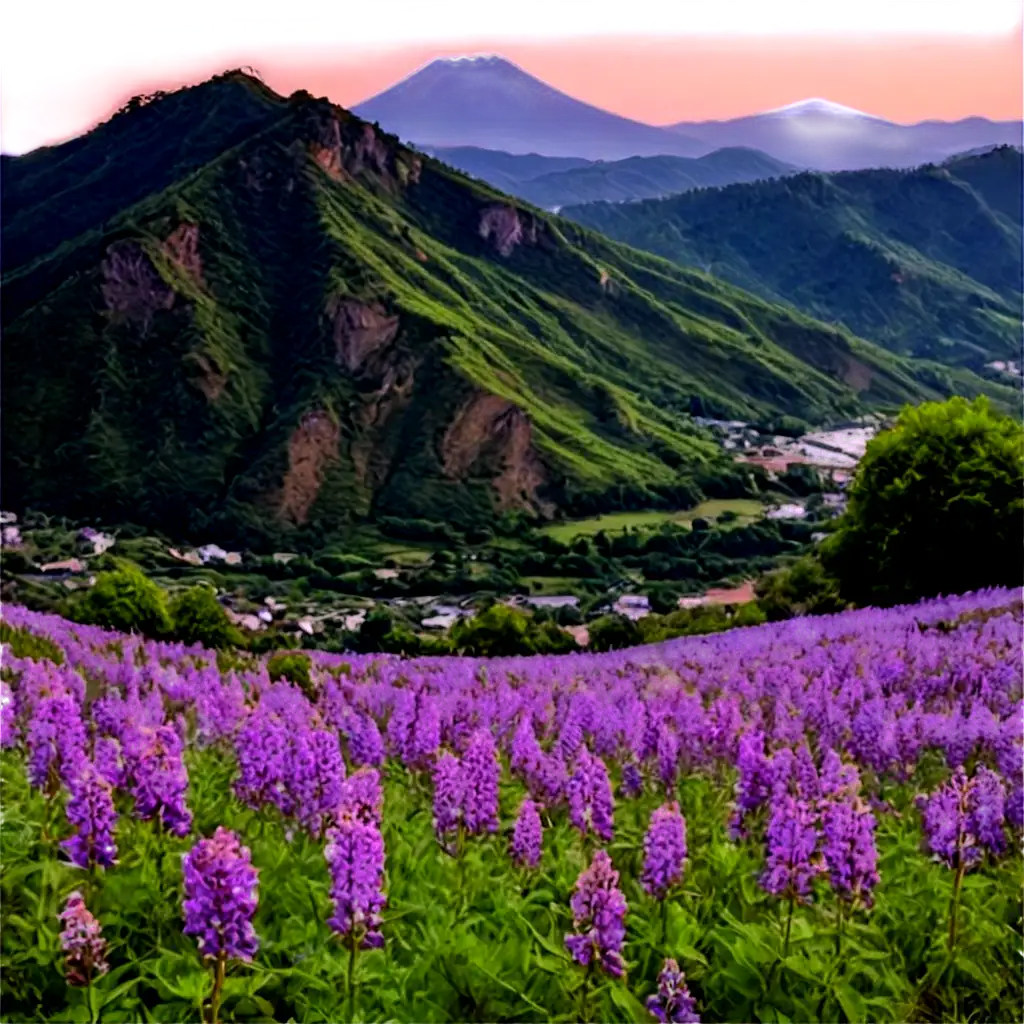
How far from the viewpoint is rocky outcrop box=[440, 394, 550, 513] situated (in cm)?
19125

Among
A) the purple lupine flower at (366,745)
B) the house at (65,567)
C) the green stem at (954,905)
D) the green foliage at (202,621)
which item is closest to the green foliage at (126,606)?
the green foliage at (202,621)

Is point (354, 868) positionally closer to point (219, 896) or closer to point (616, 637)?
point (219, 896)

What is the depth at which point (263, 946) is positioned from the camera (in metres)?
5.77

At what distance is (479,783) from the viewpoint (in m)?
6.68

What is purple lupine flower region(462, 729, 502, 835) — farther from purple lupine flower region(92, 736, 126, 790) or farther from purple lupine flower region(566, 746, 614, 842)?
purple lupine flower region(92, 736, 126, 790)

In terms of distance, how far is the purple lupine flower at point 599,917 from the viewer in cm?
500

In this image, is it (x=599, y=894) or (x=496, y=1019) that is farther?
(x=496, y=1019)

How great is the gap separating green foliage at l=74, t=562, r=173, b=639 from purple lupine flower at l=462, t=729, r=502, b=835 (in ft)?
119

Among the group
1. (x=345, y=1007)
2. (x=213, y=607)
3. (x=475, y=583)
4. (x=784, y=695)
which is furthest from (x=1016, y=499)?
(x=475, y=583)

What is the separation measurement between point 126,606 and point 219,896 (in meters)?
40.7

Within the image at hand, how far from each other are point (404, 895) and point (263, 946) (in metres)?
0.99

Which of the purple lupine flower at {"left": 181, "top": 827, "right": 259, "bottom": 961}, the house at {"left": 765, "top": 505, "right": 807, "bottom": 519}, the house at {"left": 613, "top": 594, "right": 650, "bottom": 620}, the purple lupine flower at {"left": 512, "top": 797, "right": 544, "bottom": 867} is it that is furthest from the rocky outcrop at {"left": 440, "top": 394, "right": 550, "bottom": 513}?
the purple lupine flower at {"left": 181, "top": 827, "right": 259, "bottom": 961}

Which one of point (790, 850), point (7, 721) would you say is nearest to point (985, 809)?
point (790, 850)

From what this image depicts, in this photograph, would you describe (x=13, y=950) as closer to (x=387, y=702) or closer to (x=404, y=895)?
(x=404, y=895)
